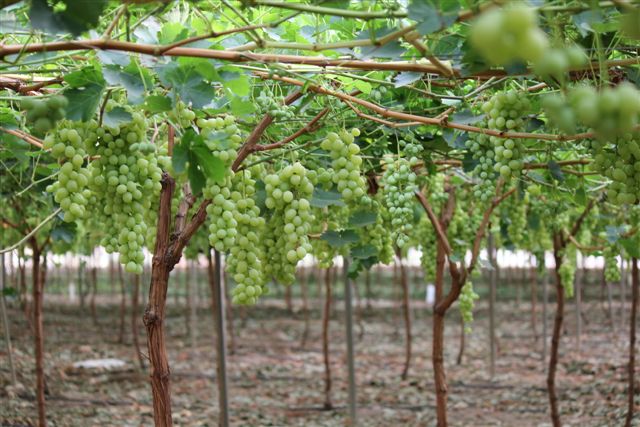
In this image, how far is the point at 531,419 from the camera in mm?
6012

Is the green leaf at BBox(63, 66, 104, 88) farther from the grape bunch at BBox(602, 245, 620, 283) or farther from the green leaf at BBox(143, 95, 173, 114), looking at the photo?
the grape bunch at BBox(602, 245, 620, 283)

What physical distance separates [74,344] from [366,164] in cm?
792

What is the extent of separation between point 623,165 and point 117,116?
1179mm

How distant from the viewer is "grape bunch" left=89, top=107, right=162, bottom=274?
177cm

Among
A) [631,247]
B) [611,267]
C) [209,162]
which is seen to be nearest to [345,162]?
[209,162]

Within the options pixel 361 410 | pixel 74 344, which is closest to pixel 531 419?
pixel 361 410

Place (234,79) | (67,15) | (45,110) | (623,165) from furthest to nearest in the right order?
1. (623,165)
2. (234,79)
3. (45,110)
4. (67,15)

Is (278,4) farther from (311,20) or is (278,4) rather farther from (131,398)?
(131,398)

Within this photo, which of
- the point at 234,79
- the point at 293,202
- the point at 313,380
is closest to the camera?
the point at 234,79

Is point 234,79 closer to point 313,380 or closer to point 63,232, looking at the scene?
point 63,232

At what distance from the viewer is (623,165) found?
1764mm

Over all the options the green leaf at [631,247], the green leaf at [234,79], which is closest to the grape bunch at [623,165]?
the green leaf at [234,79]

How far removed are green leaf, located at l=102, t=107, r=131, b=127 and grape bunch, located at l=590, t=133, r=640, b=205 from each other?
1112 mm

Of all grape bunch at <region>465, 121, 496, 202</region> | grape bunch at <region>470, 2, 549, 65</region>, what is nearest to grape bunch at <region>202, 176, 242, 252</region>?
grape bunch at <region>465, 121, 496, 202</region>
